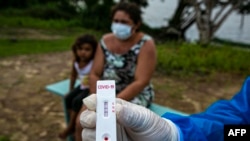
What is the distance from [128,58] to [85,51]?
591 mm

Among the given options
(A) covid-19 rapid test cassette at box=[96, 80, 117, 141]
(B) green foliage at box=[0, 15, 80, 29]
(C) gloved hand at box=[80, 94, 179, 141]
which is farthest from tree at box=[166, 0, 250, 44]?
(A) covid-19 rapid test cassette at box=[96, 80, 117, 141]

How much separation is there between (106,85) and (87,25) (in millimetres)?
13359

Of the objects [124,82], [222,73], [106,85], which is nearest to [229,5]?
[222,73]

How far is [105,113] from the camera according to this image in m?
0.83

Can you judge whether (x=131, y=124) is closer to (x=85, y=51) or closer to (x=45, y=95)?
(x=85, y=51)

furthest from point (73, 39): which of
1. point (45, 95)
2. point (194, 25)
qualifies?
point (194, 25)

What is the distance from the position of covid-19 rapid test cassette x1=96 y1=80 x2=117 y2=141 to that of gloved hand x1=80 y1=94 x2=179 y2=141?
6 centimetres

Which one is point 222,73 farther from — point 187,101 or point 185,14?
point 185,14

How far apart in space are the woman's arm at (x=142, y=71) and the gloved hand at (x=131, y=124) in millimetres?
1349

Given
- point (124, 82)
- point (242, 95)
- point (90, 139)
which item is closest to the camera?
point (90, 139)

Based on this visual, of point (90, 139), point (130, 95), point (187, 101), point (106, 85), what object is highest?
point (106, 85)

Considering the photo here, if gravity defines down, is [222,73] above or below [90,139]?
below

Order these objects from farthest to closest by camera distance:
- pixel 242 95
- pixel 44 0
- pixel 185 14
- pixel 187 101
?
pixel 44 0, pixel 185 14, pixel 187 101, pixel 242 95

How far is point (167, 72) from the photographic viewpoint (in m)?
5.11
